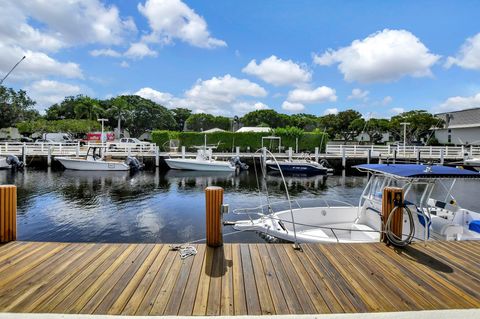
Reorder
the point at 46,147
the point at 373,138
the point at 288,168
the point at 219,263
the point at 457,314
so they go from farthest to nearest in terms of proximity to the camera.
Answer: the point at 373,138
the point at 46,147
the point at 288,168
the point at 219,263
the point at 457,314

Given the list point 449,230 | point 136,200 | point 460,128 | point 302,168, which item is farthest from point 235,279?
point 460,128

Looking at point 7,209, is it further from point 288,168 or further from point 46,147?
point 46,147

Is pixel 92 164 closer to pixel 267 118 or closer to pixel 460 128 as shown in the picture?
pixel 460 128

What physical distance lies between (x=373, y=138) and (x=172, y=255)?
191 feet

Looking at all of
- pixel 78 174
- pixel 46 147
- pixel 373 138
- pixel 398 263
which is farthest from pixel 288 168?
pixel 373 138

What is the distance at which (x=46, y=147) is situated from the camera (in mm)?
31578

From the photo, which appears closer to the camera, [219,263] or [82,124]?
[219,263]

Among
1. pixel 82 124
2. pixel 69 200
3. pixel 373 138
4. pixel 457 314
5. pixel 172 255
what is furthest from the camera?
pixel 373 138

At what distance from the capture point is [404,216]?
6969mm

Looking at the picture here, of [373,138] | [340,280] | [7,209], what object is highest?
[373,138]

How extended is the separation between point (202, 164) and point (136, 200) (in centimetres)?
1223

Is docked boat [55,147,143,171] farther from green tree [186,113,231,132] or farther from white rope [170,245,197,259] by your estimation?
green tree [186,113,231,132]

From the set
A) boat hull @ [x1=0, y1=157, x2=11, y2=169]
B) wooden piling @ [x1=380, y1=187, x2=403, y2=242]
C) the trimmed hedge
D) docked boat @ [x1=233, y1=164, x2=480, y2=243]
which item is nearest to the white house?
the trimmed hedge

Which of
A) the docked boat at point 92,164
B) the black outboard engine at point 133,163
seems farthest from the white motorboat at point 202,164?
the docked boat at point 92,164
